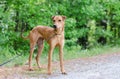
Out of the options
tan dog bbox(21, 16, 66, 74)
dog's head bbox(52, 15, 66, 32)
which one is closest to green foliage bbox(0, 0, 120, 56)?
tan dog bbox(21, 16, 66, 74)

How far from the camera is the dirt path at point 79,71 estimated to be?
8.65 m

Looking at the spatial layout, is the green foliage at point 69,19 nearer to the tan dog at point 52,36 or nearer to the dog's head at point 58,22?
the tan dog at point 52,36

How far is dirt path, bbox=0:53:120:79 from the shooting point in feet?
28.4

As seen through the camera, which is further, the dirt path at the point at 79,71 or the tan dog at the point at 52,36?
the dirt path at the point at 79,71

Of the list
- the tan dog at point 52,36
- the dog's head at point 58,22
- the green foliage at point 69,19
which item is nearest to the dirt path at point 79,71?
the tan dog at point 52,36

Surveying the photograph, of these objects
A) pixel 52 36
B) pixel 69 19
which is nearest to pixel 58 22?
pixel 52 36

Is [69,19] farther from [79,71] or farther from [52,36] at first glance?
[52,36]

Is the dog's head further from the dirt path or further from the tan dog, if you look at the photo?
the dirt path

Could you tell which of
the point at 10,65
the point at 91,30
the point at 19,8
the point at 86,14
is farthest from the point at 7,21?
the point at 91,30

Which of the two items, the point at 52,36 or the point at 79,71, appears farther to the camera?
the point at 79,71

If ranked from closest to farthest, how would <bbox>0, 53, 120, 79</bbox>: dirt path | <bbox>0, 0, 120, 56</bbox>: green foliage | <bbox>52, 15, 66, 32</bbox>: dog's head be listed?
1. <bbox>52, 15, 66, 32</bbox>: dog's head
2. <bbox>0, 53, 120, 79</bbox>: dirt path
3. <bbox>0, 0, 120, 56</bbox>: green foliage

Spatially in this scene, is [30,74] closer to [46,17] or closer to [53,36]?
[53,36]

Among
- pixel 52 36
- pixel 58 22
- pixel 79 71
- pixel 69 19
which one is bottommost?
pixel 79 71

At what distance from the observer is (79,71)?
9.44 m
